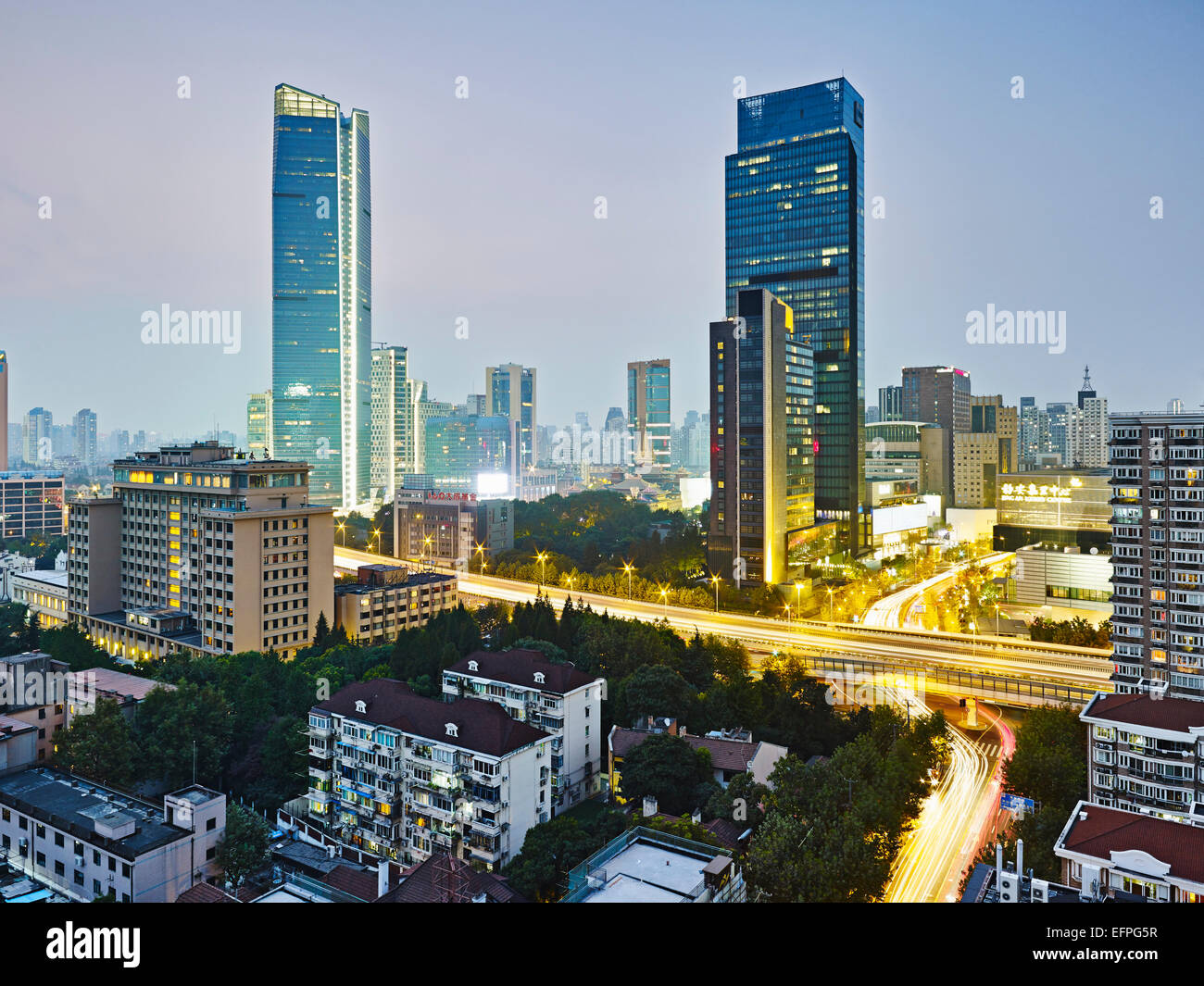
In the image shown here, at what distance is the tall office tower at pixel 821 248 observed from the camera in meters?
34.2

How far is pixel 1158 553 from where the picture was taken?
1400 cm

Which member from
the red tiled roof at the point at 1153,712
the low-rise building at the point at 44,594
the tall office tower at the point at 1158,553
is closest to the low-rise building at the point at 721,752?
the red tiled roof at the point at 1153,712

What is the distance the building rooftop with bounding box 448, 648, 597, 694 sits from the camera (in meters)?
12.6

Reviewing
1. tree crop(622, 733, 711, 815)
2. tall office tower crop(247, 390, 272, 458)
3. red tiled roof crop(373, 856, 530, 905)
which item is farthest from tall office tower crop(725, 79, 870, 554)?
tall office tower crop(247, 390, 272, 458)

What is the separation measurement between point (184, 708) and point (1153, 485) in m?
16.9

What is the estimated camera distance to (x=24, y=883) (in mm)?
8766

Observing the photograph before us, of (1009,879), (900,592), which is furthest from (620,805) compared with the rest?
(900,592)

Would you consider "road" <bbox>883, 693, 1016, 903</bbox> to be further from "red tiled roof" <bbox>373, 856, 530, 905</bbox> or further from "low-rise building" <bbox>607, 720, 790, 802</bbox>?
"red tiled roof" <bbox>373, 856, 530, 905</bbox>

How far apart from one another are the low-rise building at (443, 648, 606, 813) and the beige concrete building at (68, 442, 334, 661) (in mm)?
7399

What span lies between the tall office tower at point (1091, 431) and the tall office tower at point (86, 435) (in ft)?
217

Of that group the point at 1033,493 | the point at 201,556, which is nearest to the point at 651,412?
the point at 1033,493

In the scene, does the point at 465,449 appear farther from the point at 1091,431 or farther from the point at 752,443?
the point at 1091,431
